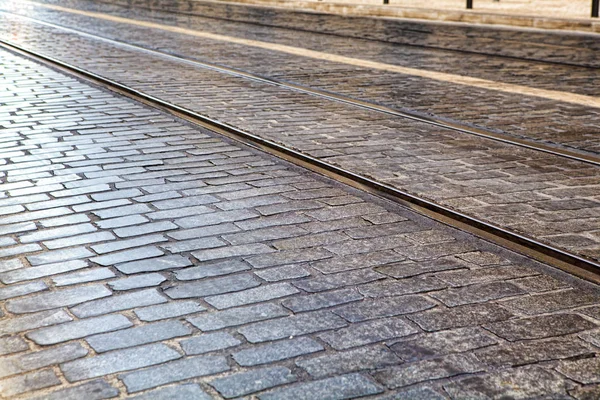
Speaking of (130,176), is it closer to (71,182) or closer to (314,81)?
(71,182)

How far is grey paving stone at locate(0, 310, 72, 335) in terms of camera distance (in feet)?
10.5

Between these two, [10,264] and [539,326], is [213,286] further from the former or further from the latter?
[539,326]

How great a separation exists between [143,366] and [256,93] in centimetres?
623

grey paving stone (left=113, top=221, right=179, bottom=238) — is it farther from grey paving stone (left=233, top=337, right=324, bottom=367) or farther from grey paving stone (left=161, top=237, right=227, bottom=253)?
grey paving stone (left=233, top=337, right=324, bottom=367)

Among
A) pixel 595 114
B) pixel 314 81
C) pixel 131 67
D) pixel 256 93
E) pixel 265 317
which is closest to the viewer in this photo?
pixel 265 317

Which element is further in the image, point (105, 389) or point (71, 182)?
point (71, 182)

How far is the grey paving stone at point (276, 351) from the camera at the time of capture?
293 cm

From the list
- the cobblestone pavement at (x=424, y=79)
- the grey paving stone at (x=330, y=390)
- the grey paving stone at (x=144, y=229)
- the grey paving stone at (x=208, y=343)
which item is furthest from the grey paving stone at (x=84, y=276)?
the cobblestone pavement at (x=424, y=79)

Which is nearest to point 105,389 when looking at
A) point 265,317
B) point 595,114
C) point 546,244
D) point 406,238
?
point 265,317

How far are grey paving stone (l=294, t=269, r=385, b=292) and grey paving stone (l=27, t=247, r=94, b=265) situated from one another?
986 mm

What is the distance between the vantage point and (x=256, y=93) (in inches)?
351

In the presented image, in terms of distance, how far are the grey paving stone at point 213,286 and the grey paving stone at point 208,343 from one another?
0.39m

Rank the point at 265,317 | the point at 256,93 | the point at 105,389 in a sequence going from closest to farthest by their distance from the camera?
the point at 105,389 → the point at 265,317 → the point at 256,93

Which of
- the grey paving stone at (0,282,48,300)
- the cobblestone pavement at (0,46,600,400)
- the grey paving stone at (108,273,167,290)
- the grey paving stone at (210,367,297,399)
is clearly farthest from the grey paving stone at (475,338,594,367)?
the grey paving stone at (0,282,48,300)
